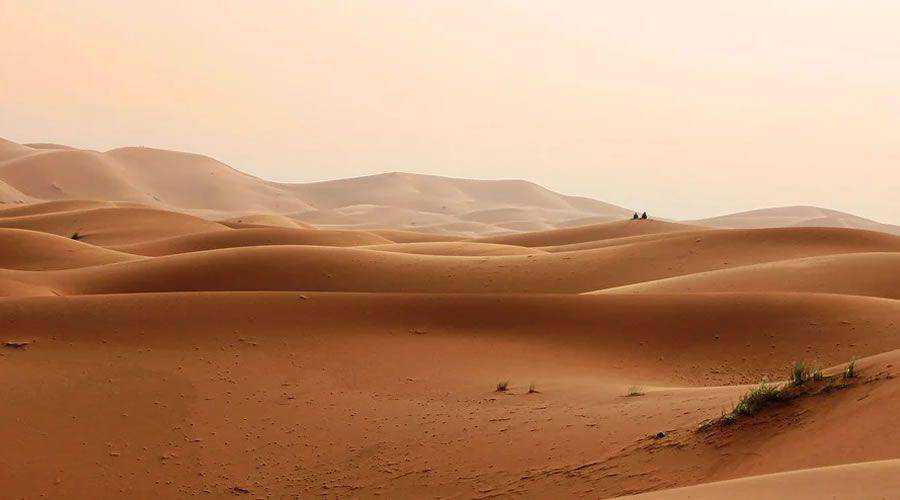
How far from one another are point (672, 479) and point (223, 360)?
7.73 meters

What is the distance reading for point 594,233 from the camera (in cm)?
5406

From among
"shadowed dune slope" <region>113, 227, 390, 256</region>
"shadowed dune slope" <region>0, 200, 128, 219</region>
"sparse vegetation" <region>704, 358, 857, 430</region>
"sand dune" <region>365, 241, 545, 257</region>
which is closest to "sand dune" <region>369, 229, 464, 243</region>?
"shadowed dune slope" <region>0, 200, 128, 219</region>

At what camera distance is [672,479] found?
680cm

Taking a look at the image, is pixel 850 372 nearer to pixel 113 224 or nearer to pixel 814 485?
pixel 814 485

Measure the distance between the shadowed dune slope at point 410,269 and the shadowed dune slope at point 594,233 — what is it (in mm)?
21721

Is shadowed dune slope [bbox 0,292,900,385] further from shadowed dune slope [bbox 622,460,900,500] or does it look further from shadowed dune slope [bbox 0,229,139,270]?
shadowed dune slope [bbox 0,229,139,270]

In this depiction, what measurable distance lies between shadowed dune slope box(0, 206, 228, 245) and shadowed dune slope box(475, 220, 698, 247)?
2103 centimetres

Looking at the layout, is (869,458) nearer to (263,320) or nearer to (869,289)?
(263,320)

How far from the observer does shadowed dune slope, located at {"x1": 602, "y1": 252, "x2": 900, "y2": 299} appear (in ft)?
63.1

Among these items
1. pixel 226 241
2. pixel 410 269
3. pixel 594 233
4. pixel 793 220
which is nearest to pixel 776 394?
pixel 410 269

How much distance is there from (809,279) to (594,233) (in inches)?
1349

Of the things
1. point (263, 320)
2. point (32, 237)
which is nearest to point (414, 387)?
point (263, 320)

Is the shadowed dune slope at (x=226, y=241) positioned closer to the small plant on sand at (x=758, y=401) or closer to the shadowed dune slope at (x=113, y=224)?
the shadowed dune slope at (x=113, y=224)

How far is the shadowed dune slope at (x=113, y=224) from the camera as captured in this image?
48750 mm
